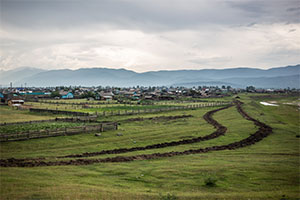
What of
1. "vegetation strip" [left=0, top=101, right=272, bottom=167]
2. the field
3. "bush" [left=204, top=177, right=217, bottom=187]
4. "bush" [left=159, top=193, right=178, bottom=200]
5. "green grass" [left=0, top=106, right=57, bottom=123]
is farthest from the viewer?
"green grass" [left=0, top=106, right=57, bottom=123]

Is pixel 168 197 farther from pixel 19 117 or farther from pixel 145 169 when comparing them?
pixel 19 117

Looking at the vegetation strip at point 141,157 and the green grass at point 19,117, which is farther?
the green grass at point 19,117

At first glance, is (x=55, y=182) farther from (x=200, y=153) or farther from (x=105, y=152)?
(x=200, y=153)

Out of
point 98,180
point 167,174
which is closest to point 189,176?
point 167,174

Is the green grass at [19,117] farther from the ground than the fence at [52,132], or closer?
closer

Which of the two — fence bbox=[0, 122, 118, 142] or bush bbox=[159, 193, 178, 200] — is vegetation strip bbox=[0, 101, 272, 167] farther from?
bush bbox=[159, 193, 178, 200]

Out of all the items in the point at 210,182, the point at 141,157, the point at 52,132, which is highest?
the point at 52,132

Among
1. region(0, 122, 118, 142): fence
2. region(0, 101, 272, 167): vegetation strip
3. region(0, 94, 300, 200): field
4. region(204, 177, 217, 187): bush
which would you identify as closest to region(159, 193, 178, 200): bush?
region(0, 94, 300, 200): field

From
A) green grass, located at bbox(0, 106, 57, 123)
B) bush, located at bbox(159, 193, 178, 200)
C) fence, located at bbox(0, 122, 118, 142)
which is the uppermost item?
fence, located at bbox(0, 122, 118, 142)

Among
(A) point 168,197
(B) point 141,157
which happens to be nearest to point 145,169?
(B) point 141,157

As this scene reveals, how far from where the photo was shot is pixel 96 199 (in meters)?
15.3

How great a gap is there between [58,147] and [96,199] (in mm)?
16994

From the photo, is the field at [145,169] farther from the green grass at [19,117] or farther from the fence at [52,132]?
the green grass at [19,117]

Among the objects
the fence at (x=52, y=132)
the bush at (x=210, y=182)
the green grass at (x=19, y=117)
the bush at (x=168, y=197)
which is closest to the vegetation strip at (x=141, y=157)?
the bush at (x=210, y=182)
